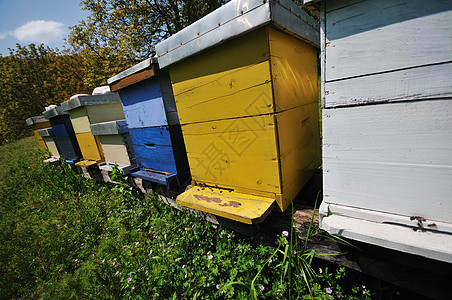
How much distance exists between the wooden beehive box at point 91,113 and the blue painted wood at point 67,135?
2.27 feet

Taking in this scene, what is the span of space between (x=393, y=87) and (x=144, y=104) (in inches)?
88.9

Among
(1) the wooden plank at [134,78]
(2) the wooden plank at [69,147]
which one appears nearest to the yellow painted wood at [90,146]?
(2) the wooden plank at [69,147]

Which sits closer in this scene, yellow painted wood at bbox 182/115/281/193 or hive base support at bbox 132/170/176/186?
yellow painted wood at bbox 182/115/281/193

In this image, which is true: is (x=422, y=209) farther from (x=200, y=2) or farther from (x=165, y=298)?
(x=200, y=2)

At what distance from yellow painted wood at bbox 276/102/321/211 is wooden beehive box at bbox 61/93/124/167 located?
10.9 ft

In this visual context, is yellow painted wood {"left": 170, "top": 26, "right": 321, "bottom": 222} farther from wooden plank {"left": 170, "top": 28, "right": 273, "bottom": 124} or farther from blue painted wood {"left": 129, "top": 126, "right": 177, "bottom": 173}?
blue painted wood {"left": 129, "top": 126, "right": 177, "bottom": 173}

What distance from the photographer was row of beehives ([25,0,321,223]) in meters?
1.24

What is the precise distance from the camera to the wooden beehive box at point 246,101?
4.01 ft

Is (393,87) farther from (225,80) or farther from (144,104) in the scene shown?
(144,104)

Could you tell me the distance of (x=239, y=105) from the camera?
139 centimetres

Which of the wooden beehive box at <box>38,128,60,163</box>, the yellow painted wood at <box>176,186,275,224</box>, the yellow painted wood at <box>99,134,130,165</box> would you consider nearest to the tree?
the wooden beehive box at <box>38,128,60,163</box>

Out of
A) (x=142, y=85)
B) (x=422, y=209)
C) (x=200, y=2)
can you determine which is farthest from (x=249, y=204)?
(x=200, y=2)

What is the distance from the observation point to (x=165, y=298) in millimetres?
1613

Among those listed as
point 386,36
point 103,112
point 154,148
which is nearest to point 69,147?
point 103,112
